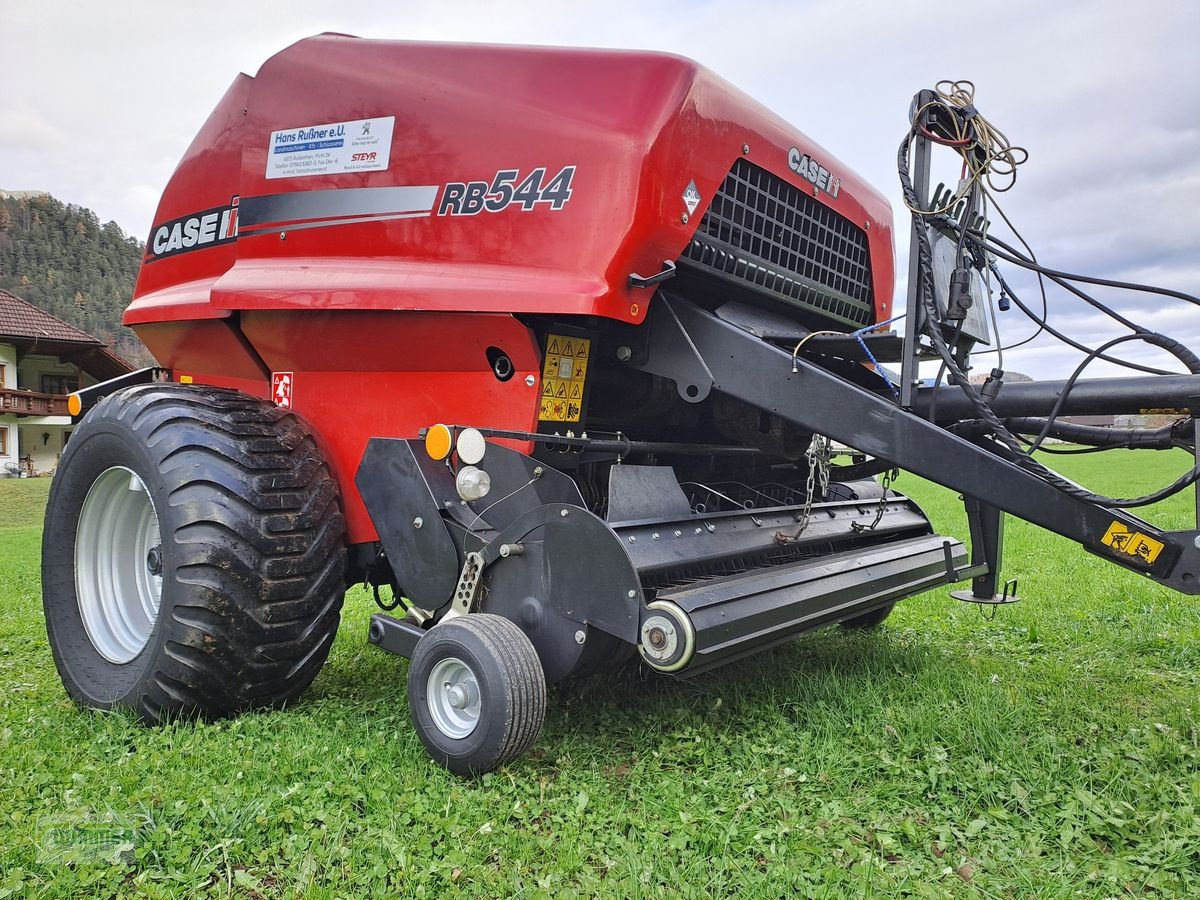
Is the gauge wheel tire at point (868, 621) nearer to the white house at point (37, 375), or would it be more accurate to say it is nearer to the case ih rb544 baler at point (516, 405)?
the case ih rb544 baler at point (516, 405)

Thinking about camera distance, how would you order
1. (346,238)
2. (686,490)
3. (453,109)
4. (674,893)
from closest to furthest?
(674,893) < (453,109) < (346,238) < (686,490)

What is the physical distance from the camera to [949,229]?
327cm

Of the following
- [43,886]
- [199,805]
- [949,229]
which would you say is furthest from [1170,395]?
[43,886]

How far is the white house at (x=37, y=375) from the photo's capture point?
3231 centimetres

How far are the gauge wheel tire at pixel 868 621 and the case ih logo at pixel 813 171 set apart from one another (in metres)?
2.18

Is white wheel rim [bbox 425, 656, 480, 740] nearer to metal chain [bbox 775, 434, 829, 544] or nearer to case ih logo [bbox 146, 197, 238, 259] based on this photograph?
metal chain [bbox 775, 434, 829, 544]

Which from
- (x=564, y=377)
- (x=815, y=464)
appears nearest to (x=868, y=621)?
(x=815, y=464)

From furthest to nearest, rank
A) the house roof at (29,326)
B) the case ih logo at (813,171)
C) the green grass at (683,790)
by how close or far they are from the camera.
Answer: the house roof at (29,326), the case ih logo at (813,171), the green grass at (683,790)

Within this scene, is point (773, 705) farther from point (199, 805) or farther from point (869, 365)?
point (199, 805)

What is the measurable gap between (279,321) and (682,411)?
176 cm

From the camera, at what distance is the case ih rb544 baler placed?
9.86 ft

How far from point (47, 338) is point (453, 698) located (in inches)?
1398

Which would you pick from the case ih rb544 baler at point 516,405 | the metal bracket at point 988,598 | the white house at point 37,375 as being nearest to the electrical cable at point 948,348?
the case ih rb544 baler at point 516,405

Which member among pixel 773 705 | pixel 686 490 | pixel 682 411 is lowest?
pixel 773 705
